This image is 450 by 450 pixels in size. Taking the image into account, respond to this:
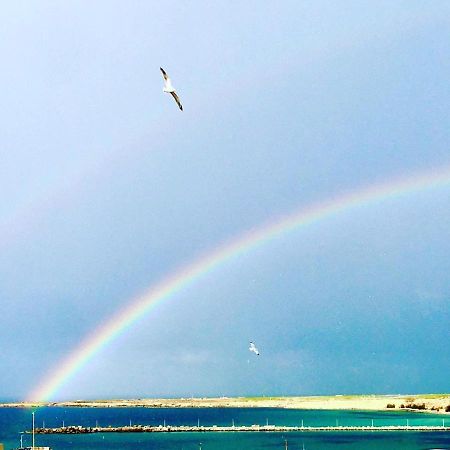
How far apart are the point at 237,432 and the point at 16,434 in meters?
49.9

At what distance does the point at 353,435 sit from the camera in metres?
144

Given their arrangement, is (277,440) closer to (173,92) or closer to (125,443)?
(125,443)

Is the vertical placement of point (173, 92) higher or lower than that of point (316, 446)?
higher

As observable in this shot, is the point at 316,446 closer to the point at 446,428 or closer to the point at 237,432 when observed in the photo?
the point at 237,432

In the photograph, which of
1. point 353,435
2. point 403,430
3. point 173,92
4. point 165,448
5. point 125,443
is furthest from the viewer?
point 403,430

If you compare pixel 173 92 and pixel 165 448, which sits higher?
pixel 173 92

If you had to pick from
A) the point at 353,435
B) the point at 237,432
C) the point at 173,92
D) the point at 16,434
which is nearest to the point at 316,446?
the point at 353,435

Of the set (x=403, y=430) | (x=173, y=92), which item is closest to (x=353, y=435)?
(x=403, y=430)

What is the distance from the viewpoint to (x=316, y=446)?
402 feet

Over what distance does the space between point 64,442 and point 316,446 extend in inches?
1819

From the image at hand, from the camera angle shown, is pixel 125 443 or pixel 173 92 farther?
pixel 125 443

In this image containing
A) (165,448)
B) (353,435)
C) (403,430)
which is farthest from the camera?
(403,430)

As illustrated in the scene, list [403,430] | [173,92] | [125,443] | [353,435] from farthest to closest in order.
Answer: [403,430] < [353,435] < [125,443] < [173,92]

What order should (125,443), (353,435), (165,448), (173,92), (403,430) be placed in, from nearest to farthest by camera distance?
1. (173,92)
2. (165,448)
3. (125,443)
4. (353,435)
5. (403,430)
